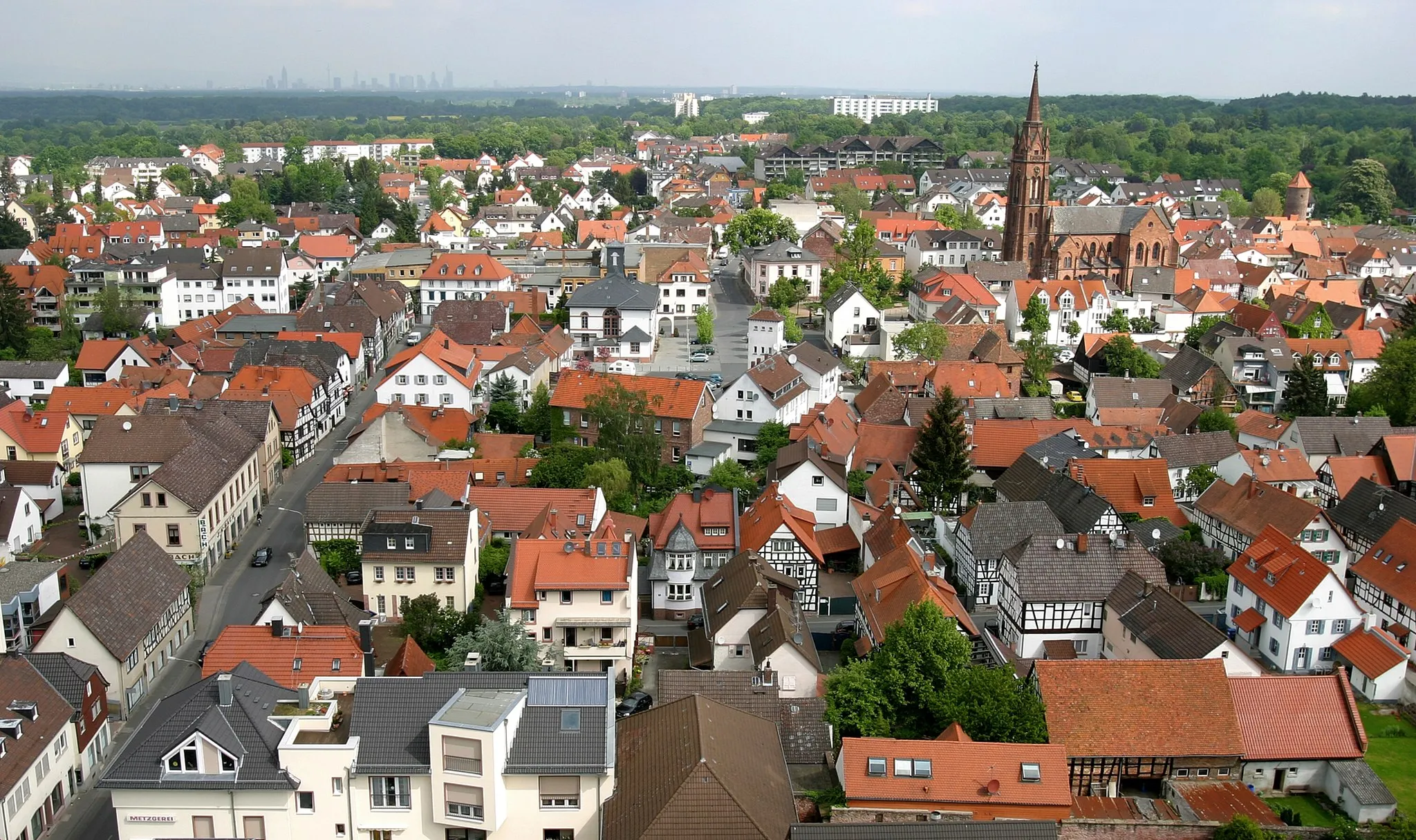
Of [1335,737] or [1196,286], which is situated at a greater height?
[1196,286]

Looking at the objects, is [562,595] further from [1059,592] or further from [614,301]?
[614,301]

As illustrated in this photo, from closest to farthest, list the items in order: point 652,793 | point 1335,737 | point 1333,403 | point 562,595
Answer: point 652,793 → point 1335,737 → point 562,595 → point 1333,403

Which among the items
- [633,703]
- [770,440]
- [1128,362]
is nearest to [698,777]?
[633,703]

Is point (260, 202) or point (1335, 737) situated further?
point (260, 202)

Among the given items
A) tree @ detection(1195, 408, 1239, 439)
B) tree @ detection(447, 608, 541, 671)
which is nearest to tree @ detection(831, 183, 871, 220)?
tree @ detection(1195, 408, 1239, 439)

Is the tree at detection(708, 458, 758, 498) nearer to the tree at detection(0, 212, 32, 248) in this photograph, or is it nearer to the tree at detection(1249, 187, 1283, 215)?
the tree at detection(0, 212, 32, 248)

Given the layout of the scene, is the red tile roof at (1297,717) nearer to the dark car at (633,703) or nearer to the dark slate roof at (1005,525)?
the dark slate roof at (1005,525)

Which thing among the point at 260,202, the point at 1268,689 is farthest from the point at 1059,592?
the point at 260,202
